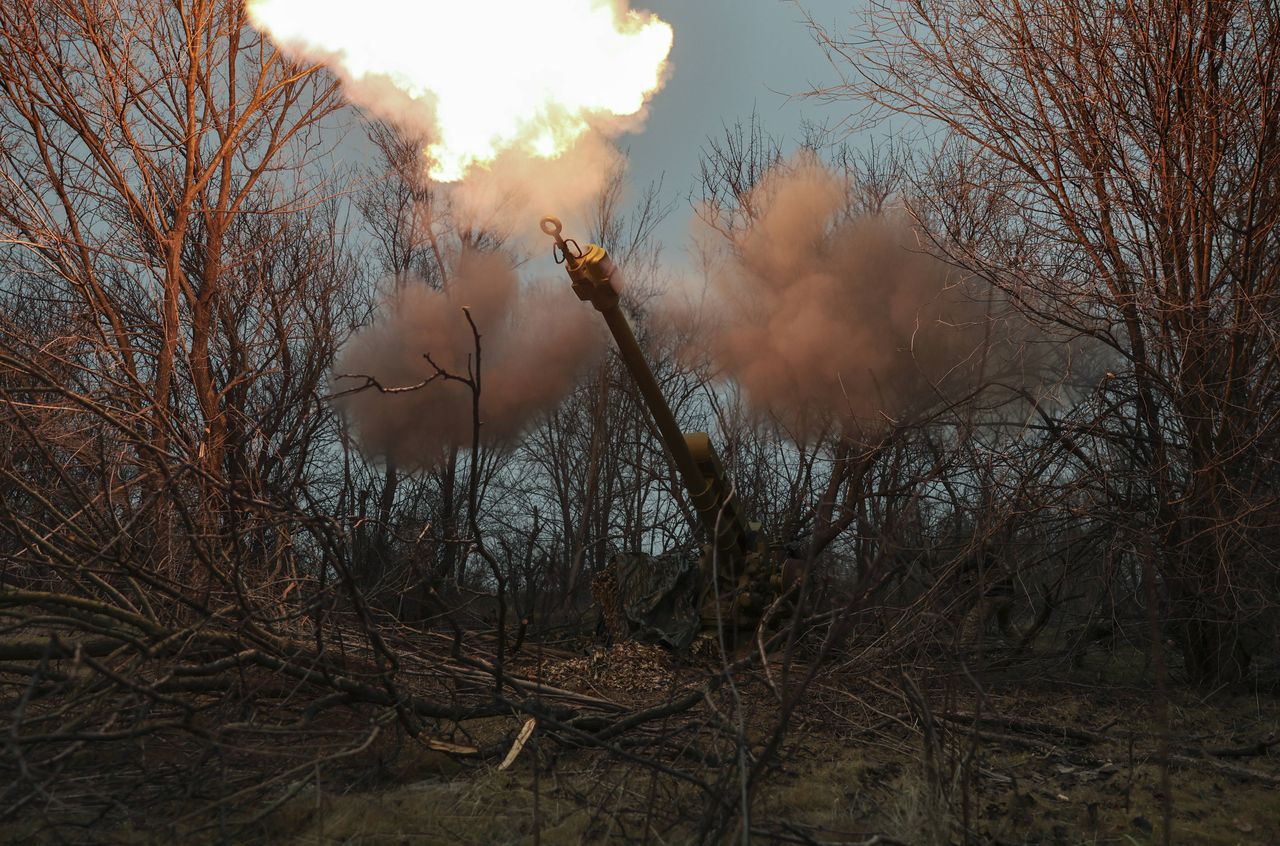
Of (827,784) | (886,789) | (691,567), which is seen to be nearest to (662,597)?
(691,567)

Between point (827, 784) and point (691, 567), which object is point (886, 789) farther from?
point (691, 567)

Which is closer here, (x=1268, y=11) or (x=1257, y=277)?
(x=1268, y=11)

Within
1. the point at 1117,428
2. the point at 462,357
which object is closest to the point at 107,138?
the point at 462,357

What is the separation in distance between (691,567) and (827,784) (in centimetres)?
514

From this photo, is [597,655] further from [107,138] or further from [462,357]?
[107,138]

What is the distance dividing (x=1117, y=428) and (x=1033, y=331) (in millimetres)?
2470

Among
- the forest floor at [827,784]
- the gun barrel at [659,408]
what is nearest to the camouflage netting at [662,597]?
the gun barrel at [659,408]

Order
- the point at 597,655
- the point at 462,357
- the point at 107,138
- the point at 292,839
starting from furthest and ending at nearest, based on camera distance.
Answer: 1. the point at 462,357
2. the point at 107,138
3. the point at 597,655
4. the point at 292,839

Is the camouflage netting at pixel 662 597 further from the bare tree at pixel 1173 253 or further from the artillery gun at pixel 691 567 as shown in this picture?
the bare tree at pixel 1173 253

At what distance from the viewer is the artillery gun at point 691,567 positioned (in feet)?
27.5

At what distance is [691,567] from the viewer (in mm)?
9523

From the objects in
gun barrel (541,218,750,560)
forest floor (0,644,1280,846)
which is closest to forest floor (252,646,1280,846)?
forest floor (0,644,1280,846)

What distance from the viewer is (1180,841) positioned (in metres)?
3.75

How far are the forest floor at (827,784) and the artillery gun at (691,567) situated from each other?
7.70ft
